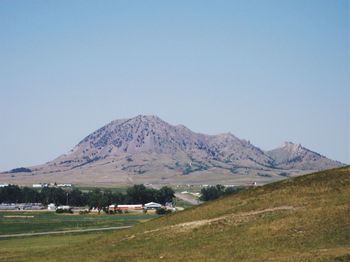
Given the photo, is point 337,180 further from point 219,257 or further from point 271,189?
point 219,257

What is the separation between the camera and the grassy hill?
47.7 meters

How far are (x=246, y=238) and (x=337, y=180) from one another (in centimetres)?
1567

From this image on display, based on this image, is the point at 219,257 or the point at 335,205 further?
the point at 335,205

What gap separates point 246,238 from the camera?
52.6 metres

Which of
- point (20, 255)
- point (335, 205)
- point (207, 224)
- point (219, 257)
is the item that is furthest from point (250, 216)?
point (20, 255)

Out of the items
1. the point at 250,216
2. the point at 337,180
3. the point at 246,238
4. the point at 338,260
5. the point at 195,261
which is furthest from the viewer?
the point at 337,180

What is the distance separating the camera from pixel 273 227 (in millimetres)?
53844

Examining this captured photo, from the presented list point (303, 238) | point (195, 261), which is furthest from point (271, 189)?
point (195, 261)

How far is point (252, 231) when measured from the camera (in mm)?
54094

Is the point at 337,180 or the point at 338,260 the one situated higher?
the point at 337,180

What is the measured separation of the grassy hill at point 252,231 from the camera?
47.7m

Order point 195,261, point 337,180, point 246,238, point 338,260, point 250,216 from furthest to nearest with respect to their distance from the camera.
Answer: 1. point 337,180
2. point 250,216
3. point 246,238
4. point 195,261
5. point 338,260

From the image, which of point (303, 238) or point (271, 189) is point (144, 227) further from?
point (303, 238)

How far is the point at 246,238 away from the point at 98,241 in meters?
19.7
